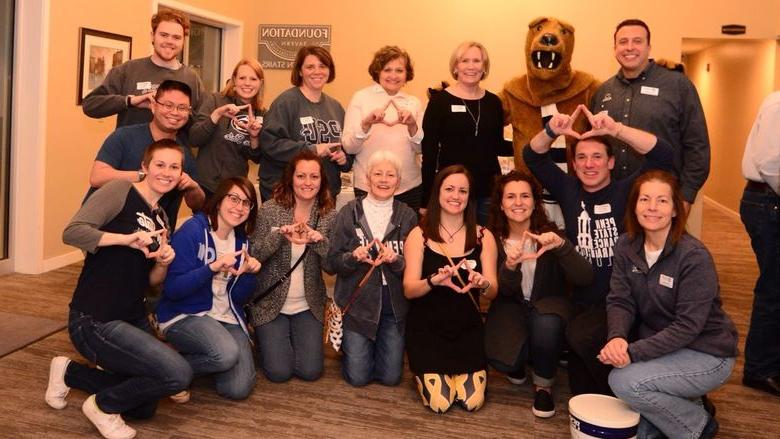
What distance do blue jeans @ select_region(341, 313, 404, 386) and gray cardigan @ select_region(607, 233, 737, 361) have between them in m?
0.96

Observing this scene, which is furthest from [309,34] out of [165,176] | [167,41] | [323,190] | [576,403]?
[576,403]

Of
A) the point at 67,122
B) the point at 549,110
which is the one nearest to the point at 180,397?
the point at 549,110

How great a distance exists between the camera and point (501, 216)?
336cm

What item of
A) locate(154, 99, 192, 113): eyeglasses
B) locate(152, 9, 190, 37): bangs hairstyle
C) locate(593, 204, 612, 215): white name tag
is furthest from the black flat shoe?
locate(152, 9, 190, 37): bangs hairstyle

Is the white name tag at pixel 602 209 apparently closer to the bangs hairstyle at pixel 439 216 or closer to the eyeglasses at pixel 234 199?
the bangs hairstyle at pixel 439 216

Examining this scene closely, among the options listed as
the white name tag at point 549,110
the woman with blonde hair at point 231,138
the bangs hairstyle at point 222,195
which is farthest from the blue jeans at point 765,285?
the woman with blonde hair at point 231,138

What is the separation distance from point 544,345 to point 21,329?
2568 millimetres

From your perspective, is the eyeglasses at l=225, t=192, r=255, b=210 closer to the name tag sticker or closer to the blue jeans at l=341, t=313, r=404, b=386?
the blue jeans at l=341, t=313, r=404, b=386

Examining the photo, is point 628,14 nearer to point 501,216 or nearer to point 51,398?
point 501,216

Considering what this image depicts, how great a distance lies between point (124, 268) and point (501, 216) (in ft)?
5.24

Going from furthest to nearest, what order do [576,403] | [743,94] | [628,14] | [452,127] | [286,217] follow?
[743,94] < [628,14] < [452,127] < [286,217] < [576,403]

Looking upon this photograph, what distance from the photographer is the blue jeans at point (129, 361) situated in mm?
2652

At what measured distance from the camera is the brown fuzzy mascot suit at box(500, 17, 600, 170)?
3711 mm

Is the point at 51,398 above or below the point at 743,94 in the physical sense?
below
